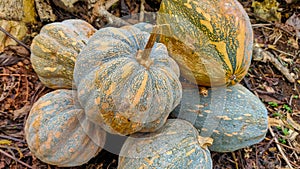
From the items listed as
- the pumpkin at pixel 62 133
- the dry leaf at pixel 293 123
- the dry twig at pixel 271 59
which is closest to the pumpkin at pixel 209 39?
the pumpkin at pixel 62 133

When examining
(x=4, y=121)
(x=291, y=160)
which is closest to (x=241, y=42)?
(x=291, y=160)

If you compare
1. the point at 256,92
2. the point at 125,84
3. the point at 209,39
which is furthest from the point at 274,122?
the point at 125,84

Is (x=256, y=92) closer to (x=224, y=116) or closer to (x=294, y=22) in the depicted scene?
(x=224, y=116)

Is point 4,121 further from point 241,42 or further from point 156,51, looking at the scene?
point 241,42

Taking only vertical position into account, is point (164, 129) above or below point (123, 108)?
below

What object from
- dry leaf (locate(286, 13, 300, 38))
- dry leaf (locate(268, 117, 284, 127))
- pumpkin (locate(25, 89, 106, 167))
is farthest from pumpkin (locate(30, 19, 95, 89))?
dry leaf (locate(286, 13, 300, 38))

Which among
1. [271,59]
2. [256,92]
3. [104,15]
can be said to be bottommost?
[256,92]
